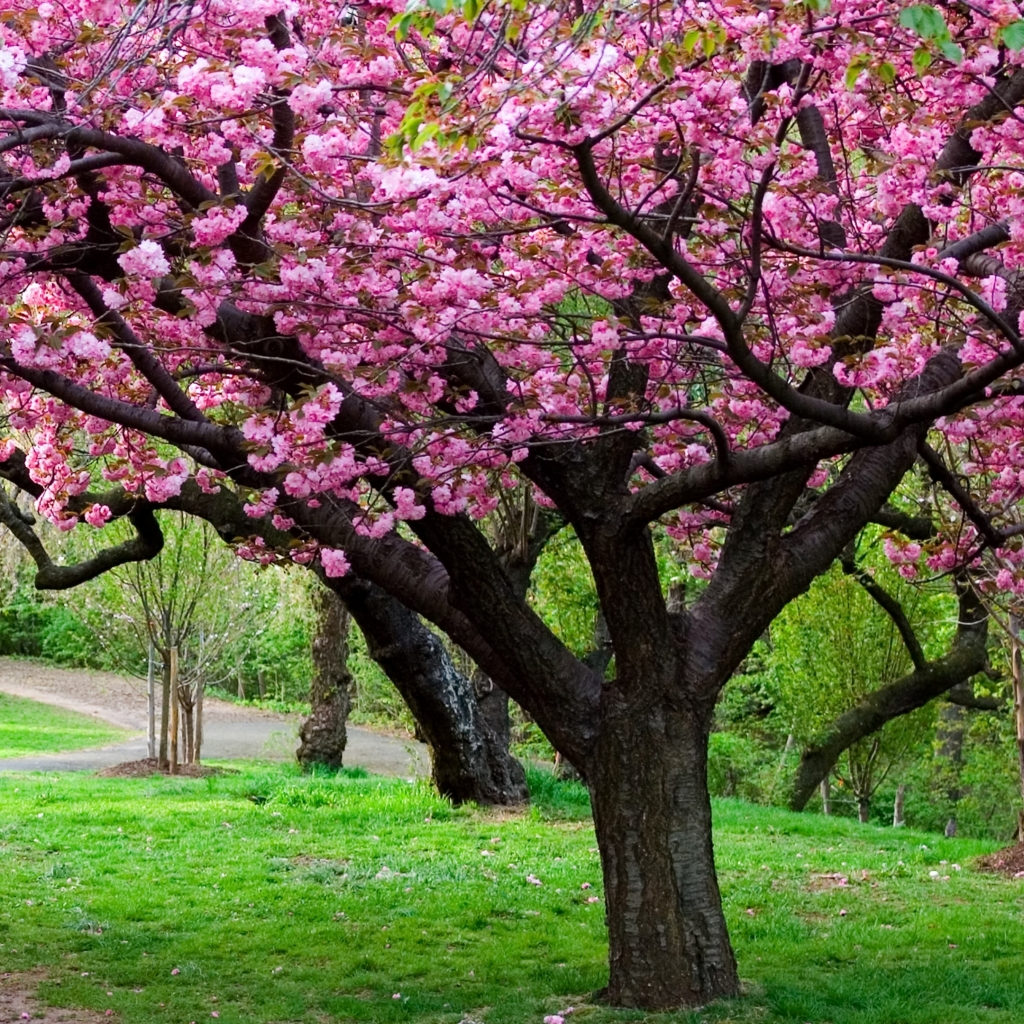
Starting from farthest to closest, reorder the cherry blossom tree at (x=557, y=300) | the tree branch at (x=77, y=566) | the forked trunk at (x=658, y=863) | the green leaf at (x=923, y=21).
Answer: the tree branch at (x=77, y=566)
the forked trunk at (x=658, y=863)
the cherry blossom tree at (x=557, y=300)
the green leaf at (x=923, y=21)

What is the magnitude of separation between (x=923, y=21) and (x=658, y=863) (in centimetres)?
377

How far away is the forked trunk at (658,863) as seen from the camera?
5332 mm

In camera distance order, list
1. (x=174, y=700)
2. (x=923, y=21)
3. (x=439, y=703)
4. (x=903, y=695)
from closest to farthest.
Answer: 1. (x=923, y=21)
2. (x=439, y=703)
3. (x=903, y=695)
4. (x=174, y=700)

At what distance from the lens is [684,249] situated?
574 cm

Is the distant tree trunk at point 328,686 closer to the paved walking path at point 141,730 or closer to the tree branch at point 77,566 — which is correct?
the paved walking path at point 141,730

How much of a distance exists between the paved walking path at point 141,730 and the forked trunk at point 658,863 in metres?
8.16

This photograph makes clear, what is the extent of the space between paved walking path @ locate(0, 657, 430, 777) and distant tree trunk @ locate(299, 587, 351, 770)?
91 cm

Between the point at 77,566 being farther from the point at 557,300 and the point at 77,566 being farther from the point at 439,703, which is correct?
the point at 557,300

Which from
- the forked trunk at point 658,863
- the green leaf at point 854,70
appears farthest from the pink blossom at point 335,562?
the green leaf at point 854,70

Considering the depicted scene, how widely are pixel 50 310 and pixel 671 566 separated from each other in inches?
380

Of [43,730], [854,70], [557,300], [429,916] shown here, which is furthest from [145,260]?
[43,730]

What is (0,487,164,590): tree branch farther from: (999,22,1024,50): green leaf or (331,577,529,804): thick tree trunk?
(999,22,1024,50): green leaf

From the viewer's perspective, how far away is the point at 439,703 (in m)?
10.7

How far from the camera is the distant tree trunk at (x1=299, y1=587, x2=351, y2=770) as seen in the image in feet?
46.6
